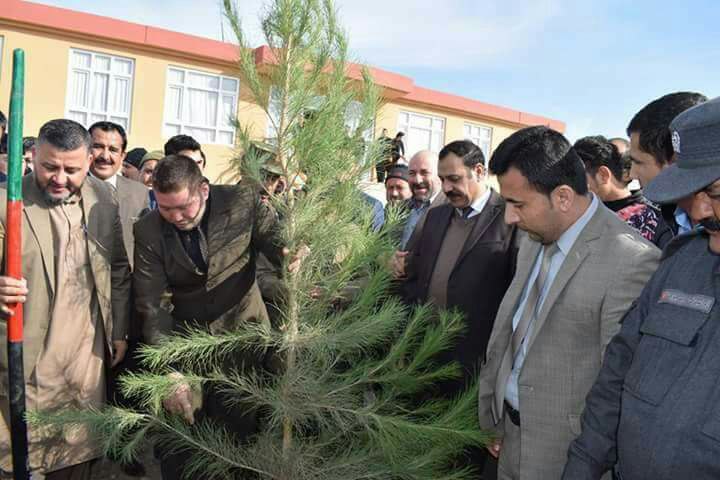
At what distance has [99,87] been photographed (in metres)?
11.2

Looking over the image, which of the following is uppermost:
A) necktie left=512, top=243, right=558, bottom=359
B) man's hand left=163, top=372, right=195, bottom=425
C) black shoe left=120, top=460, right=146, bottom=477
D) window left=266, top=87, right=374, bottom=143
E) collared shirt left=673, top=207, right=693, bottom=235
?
window left=266, top=87, right=374, bottom=143

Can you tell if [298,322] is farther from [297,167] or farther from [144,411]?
[144,411]

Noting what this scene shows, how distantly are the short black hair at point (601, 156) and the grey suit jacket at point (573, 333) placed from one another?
4.05ft

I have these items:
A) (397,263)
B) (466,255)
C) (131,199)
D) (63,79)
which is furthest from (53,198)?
(63,79)

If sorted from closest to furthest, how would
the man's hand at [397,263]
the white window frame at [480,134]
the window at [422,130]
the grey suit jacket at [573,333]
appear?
the grey suit jacket at [573,333]
the man's hand at [397,263]
the window at [422,130]
the white window frame at [480,134]

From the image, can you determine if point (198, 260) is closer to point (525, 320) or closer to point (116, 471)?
point (525, 320)

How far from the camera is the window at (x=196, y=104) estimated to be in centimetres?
1153

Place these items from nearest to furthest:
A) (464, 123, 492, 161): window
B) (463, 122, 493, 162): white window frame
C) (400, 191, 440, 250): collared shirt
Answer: (400, 191, 440, 250): collared shirt < (463, 122, 493, 162): white window frame < (464, 123, 492, 161): window

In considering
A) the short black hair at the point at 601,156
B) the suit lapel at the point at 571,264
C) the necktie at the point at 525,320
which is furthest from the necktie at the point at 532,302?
the short black hair at the point at 601,156

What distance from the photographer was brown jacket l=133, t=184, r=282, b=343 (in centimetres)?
238

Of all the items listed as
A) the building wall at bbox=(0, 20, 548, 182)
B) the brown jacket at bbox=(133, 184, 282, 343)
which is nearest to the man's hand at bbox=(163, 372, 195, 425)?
the brown jacket at bbox=(133, 184, 282, 343)

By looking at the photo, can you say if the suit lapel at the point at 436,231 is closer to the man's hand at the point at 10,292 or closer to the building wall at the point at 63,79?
the man's hand at the point at 10,292

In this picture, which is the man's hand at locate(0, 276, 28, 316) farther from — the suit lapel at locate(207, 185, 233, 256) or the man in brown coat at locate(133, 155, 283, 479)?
the suit lapel at locate(207, 185, 233, 256)

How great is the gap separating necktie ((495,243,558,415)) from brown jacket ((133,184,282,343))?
104 cm
